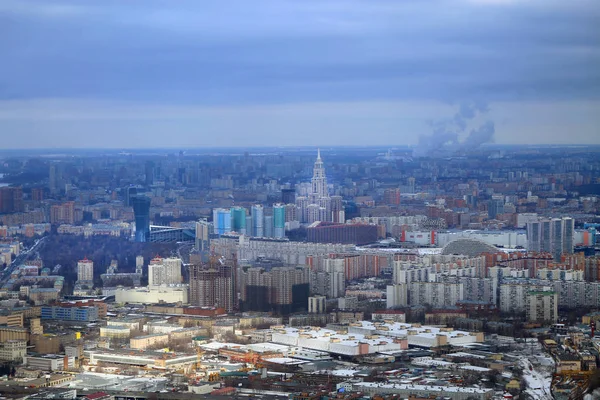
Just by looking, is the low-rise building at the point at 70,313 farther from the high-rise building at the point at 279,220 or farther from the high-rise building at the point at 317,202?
the high-rise building at the point at 317,202

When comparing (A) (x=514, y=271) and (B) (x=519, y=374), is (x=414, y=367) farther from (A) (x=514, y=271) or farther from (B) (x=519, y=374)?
(A) (x=514, y=271)

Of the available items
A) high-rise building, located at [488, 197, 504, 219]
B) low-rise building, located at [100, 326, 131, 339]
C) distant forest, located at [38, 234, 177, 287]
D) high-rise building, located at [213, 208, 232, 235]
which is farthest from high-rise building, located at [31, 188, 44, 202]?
low-rise building, located at [100, 326, 131, 339]

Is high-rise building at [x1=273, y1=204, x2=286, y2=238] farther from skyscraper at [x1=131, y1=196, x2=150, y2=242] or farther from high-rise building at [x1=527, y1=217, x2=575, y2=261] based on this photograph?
high-rise building at [x1=527, y1=217, x2=575, y2=261]

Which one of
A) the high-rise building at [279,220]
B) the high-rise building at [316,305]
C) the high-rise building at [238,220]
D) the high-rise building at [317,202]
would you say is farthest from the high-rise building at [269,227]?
the high-rise building at [316,305]

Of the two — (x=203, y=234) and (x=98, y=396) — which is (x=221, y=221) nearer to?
(x=203, y=234)

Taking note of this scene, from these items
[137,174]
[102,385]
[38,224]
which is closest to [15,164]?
[38,224]

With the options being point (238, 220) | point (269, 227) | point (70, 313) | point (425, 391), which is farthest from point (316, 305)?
point (238, 220)
